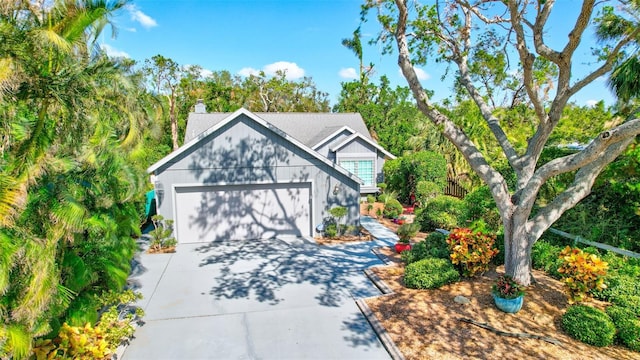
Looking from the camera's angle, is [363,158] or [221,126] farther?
[363,158]

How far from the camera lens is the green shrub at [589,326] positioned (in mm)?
5500

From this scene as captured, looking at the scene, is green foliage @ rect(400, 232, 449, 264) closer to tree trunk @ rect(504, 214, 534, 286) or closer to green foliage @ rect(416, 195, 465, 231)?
tree trunk @ rect(504, 214, 534, 286)

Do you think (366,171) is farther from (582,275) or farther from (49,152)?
(49,152)

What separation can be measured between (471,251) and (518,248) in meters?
0.97

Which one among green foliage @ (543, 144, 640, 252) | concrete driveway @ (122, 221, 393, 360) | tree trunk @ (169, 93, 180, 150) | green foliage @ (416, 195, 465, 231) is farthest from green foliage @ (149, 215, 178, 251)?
tree trunk @ (169, 93, 180, 150)

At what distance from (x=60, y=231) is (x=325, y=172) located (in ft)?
30.2

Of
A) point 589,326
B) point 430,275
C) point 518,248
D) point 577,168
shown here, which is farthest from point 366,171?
point 589,326

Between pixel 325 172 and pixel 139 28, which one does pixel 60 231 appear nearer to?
pixel 139 28

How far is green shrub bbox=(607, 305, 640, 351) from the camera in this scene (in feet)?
17.9

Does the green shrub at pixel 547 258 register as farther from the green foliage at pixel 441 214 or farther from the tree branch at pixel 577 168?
the green foliage at pixel 441 214

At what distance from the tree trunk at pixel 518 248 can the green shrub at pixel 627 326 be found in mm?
1599

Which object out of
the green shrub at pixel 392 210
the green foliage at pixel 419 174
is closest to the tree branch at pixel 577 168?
the green shrub at pixel 392 210

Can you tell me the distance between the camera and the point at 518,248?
24.1 ft

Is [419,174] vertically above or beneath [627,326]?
above
